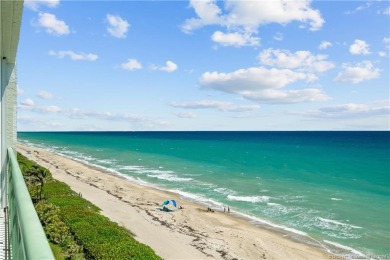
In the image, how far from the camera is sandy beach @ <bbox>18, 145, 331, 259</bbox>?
22.8 metres

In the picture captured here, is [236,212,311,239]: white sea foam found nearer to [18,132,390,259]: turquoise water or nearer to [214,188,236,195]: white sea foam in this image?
[18,132,390,259]: turquoise water

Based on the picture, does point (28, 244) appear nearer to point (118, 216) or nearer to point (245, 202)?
point (118, 216)

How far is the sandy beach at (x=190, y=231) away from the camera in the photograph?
74.8 feet

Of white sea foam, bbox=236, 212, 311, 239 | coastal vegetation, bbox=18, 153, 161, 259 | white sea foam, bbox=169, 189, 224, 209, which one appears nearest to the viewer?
coastal vegetation, bbox=18, 153, 161, 259

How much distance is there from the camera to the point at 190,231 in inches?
1074

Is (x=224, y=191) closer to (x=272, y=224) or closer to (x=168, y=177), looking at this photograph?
(x=168, y=177)

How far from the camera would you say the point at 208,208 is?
33781 mm

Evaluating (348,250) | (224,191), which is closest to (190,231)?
(348,250)

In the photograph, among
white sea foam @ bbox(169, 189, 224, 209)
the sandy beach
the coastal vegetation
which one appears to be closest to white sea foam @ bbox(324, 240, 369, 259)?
the sandy beach

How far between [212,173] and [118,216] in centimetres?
3148

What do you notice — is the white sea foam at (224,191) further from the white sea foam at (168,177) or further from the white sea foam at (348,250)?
the white sea foam at (348,250)

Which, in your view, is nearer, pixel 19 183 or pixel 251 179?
pixel 19 183

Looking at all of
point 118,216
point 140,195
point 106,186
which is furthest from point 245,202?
point 106,186

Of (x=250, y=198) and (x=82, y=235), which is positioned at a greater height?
(x=82, y=235)
